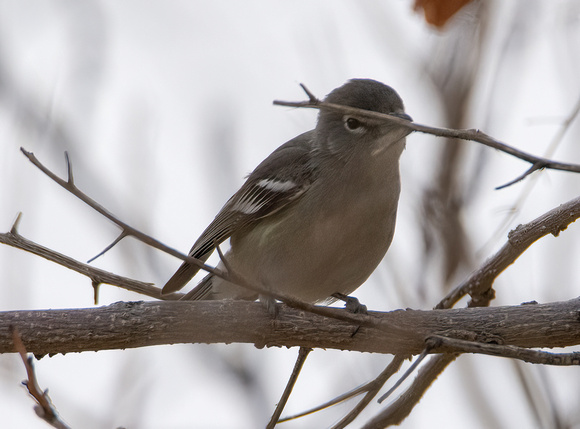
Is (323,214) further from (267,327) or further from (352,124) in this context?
(267,327)

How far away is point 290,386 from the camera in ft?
13.0

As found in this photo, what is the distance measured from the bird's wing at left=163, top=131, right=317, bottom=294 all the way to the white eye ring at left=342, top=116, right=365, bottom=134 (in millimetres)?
408

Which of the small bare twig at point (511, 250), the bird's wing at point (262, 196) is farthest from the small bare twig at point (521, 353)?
the bird's wing at point (262, 196)

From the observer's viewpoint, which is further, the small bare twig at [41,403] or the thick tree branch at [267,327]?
the thick tree branch at [267,327]

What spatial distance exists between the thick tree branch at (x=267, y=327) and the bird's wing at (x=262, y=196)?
4.45 ft

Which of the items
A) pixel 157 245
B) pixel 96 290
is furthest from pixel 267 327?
pixel 157 245

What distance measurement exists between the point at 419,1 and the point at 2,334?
10.3ft

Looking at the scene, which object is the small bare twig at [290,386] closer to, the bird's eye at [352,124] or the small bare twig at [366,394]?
the small bare twig at [366,394]

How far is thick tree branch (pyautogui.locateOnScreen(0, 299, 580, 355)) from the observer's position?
13.1 feet

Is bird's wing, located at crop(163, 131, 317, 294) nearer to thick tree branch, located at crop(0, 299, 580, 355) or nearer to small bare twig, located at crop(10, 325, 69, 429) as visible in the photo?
thick tree branch, located at crop(0, 299, 580, 355)

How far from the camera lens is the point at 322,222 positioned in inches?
210

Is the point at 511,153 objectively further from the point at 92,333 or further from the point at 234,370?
the point at 234,370

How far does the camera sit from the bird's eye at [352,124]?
5762 mm

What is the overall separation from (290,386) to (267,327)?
48cm
